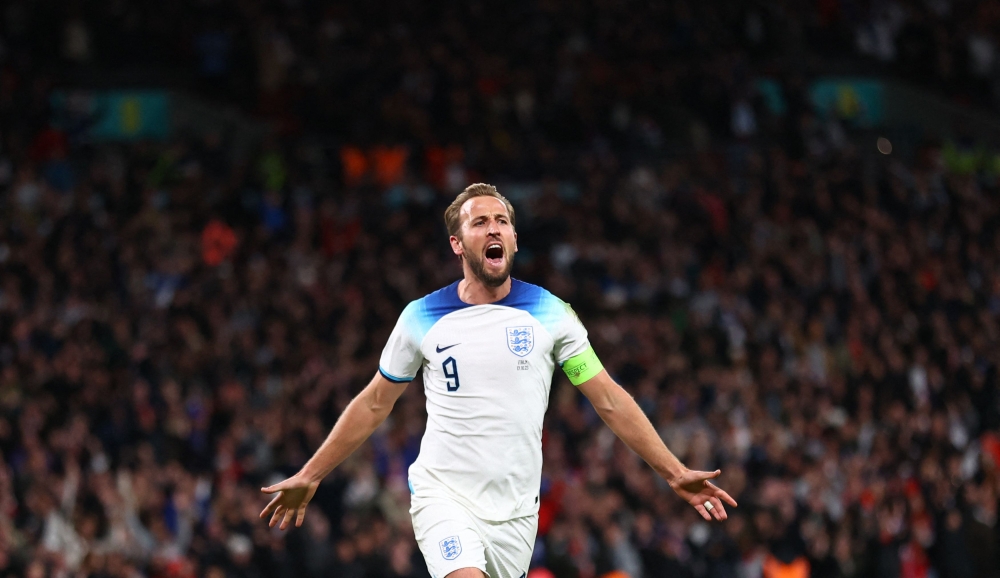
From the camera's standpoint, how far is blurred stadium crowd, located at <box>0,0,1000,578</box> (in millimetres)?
15750

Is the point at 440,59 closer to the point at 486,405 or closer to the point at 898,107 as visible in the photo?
the point at 898,107

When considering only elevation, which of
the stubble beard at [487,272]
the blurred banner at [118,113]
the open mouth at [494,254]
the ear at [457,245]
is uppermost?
the blurred banner at [118,113]

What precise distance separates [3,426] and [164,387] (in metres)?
1.93

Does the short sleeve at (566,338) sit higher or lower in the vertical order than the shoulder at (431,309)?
lower

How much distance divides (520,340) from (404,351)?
63 cm

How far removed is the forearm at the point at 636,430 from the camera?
23.4 feet

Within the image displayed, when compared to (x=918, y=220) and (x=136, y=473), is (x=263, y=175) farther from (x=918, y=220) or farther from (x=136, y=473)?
(x=918, y=220)

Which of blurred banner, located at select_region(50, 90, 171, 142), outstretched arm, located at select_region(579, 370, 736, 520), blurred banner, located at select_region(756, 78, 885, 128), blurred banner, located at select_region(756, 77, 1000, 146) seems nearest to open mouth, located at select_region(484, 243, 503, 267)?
outstretched arm, located at select_region(579, 370, 736, 520)

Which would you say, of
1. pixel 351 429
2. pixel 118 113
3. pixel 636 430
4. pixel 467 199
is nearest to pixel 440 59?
pixel 118 113

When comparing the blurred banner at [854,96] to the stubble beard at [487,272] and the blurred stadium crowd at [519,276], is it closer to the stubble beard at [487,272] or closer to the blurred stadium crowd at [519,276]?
the blurred stadium crowd at [519,276]

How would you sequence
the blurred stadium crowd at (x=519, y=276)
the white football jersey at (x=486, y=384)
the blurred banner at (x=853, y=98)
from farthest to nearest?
the blurred banner at (x=853, y=98)
the blurred stadium crowd at (x=519, y=276)
the white football jersey at (x=486, y=384)

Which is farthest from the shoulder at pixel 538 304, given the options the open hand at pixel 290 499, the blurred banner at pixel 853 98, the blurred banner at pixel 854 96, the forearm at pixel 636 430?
the blurred banner at pixel 854 96

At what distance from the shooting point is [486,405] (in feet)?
23.5

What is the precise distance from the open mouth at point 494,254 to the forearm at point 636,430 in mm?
861
